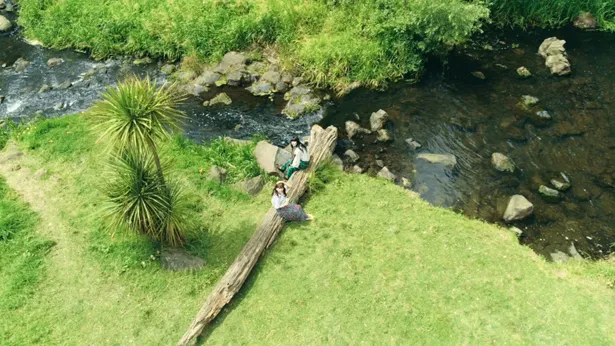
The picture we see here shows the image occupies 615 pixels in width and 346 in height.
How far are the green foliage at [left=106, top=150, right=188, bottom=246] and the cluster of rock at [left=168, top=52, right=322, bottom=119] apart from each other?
10.4 meters

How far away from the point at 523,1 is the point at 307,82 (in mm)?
15210

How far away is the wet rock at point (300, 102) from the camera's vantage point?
77.9 feet

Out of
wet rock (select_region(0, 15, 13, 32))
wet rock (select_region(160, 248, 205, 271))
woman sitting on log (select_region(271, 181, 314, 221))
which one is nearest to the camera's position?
wet rock (select_region(160, 248, 205, 271))

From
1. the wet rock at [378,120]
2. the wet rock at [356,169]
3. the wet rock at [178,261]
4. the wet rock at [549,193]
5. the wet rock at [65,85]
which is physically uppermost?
the wet rock at [65,85]

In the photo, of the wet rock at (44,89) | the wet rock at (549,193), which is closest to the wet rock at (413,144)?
the wet rock at (549,193)

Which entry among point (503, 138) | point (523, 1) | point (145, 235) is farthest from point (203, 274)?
point (523, 1)

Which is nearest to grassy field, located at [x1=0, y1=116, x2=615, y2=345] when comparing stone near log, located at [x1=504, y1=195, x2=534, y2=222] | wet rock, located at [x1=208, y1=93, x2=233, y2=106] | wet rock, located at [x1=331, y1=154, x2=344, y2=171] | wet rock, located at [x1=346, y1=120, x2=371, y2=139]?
stone near log, located at [x1=504, y1=195, x2=534, y2=222]

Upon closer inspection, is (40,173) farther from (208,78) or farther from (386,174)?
(386,174)

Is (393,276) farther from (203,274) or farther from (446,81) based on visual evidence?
(446,81)

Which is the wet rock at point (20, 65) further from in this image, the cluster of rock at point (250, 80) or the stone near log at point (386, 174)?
the stone near log at point (386, 174)

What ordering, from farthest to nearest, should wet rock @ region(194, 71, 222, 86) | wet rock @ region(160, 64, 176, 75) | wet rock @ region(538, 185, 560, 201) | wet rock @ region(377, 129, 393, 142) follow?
wet rock @ region(160, 64, 176, 75) → wet rock @ region(194, 71, 222, 86) → wet rock @ region(377, 129, 393, 142) → wet rock @ region(538, 185, 560, 201)

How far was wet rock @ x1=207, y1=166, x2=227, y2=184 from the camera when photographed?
725 inches

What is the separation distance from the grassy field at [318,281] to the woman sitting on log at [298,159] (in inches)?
49.7

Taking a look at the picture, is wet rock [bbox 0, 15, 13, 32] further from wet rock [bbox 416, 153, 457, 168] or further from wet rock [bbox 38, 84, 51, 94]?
wet rock [bbox 416, 153, 457, 168]
